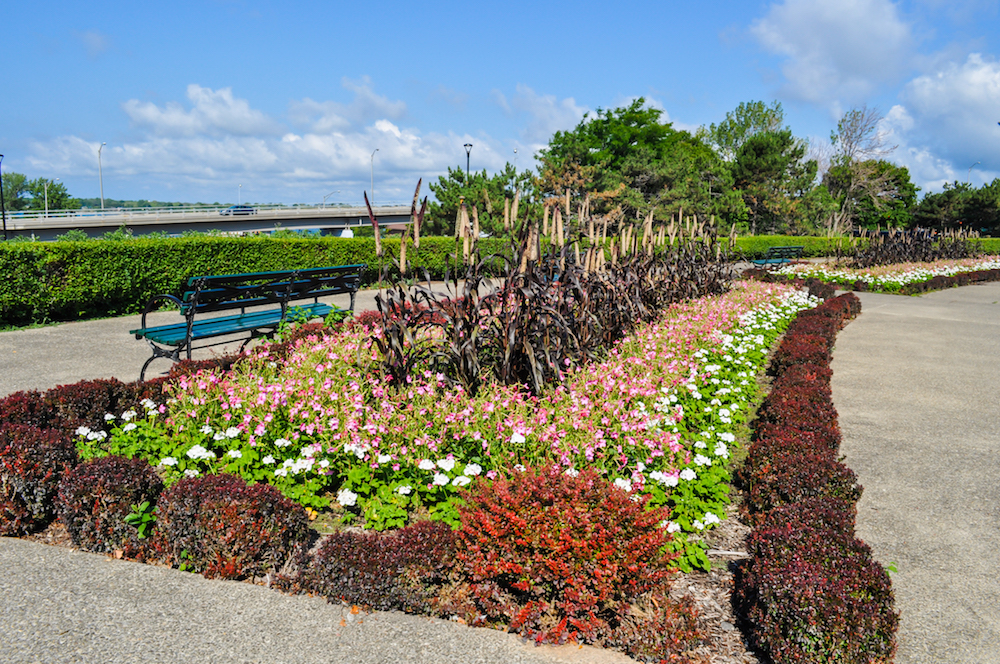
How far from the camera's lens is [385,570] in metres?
2.62

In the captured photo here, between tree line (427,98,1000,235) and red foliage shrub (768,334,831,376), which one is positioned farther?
tree line (427,98,1000,235)

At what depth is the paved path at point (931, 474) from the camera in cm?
271

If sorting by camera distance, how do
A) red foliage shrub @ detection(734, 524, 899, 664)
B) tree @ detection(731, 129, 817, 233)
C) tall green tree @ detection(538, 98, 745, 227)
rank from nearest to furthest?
red foliage shrub @ detection(734, 524, 899, 664) → tall green tree @ detection(538, 98, 745, 227) → tree @ detection(731, 129, 817, 233)

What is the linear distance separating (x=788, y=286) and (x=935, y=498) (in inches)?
378

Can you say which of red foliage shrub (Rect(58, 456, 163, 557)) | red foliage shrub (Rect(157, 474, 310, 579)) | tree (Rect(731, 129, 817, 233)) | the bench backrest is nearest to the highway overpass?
tree (Rect(731, 129, 817, 233))

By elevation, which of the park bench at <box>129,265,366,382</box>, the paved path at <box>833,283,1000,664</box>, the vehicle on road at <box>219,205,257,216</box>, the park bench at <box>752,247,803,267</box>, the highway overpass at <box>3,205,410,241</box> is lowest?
the paved path at <box>833,283,1000,664</box>

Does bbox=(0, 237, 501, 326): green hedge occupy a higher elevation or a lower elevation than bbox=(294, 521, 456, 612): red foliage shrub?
higher

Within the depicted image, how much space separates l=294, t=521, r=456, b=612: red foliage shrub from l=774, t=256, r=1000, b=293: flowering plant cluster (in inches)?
605

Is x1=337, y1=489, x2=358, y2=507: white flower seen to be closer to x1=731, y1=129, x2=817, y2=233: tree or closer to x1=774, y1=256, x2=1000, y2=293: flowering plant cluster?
x1=774, y1=256, x2=1000, y2=293: flowering plant cluster

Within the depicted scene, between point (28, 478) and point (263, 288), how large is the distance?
11.4 feet

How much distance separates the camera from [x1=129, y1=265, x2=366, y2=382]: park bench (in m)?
5.73

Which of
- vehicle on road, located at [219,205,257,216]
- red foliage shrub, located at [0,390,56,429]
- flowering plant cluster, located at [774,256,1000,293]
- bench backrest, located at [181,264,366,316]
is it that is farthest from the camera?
vehicle on road, located at [219,205,257,216]

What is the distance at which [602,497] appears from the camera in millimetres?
2711

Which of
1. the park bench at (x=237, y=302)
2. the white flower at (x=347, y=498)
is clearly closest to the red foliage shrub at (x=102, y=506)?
the white flower at (x=347, y=498)
